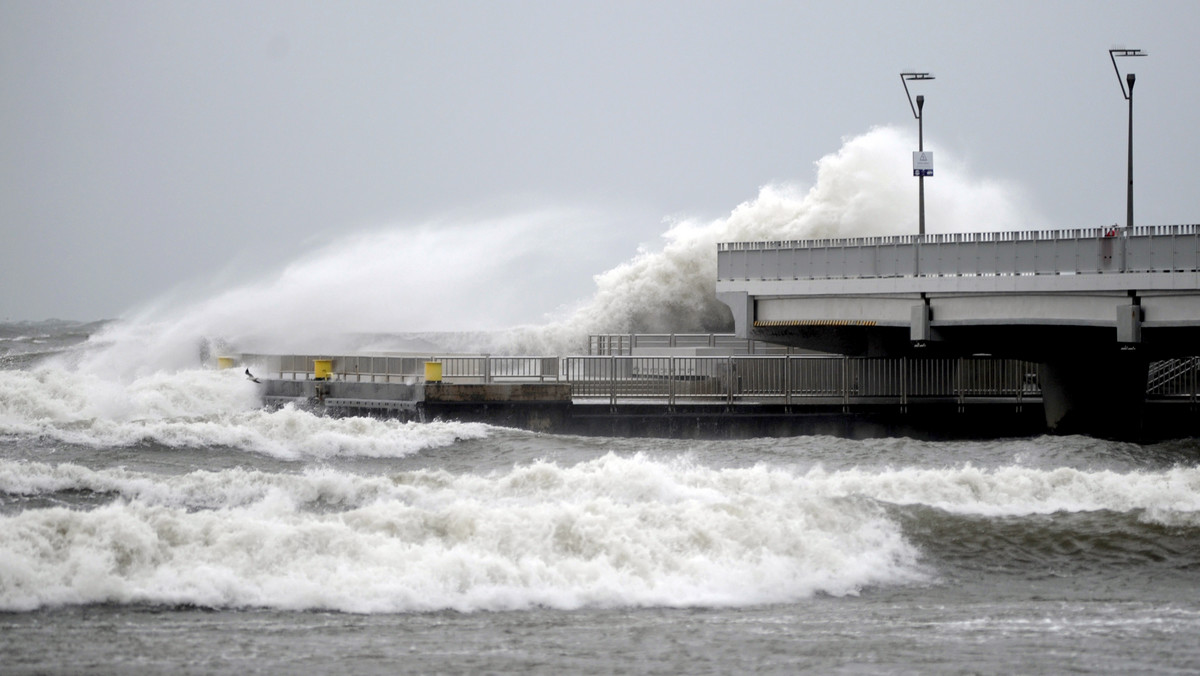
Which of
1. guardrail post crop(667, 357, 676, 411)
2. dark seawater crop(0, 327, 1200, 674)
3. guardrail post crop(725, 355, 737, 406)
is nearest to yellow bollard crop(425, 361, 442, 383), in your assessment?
guardrail post crop(667, 357, 676, 411)

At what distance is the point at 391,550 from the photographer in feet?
56.3

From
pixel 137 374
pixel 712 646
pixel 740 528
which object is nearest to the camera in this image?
pixel 712 646

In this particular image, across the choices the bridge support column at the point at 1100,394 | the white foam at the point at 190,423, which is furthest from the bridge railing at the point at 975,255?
the white foam at the point at 190,423

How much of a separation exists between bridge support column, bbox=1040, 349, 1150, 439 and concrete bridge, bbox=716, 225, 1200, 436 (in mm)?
24

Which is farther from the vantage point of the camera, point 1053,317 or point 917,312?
point 917,312

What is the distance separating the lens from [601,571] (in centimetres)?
1706

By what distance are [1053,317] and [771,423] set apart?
288 inches

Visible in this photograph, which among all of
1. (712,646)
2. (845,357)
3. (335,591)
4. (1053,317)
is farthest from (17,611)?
(845,357)

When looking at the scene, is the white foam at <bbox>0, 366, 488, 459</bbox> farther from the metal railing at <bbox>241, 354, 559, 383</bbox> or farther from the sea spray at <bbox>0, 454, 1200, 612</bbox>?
the sea spray at <bbox>0, 454, 1200, 612</bbox>

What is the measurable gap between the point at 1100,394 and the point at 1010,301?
154 inches

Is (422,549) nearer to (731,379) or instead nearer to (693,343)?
(731,379)

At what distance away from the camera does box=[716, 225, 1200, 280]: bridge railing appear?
1192 inches

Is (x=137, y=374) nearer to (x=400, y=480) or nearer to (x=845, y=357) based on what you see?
(x=845, y=357)

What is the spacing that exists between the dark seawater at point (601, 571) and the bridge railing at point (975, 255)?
25.5 ft
